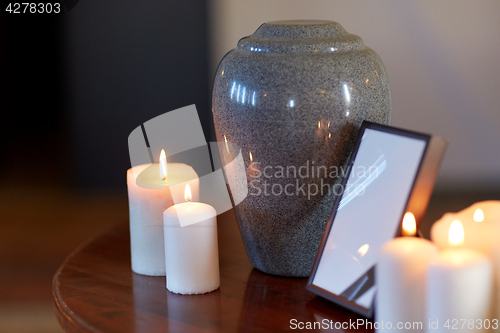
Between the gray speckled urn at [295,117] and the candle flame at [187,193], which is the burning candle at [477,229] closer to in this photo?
the gray speckled urn at [295,117]

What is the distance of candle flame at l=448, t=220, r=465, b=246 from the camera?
0.52 m

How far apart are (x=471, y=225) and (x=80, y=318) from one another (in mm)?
466

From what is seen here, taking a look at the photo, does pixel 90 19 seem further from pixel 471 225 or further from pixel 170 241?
pixel 471 225

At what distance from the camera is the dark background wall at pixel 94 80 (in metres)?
1.92

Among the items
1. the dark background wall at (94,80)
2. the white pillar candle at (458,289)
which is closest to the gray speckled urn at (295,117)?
the white pillar candle at (458,289)

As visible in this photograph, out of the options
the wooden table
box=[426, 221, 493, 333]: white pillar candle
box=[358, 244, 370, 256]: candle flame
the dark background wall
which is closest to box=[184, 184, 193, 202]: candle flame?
the wooden table

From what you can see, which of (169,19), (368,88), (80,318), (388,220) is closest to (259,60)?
(368,88)

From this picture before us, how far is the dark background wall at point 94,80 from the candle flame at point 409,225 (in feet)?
4.93

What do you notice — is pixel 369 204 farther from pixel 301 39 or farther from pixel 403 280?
pixel 301 39

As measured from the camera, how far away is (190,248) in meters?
0.69

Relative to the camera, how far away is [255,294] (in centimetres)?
70

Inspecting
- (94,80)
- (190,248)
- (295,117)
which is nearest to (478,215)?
(295,117)

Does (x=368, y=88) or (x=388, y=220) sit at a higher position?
(x=368, y=88)

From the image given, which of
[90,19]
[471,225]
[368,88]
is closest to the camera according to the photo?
[471,225]
